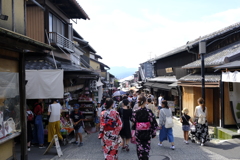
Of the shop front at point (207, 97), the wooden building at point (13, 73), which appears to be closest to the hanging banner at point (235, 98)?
the shop front at point (207, 97)

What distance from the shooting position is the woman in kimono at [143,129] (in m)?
6.43

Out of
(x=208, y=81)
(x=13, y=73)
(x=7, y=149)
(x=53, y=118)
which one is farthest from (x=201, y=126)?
(x=13, y=73)

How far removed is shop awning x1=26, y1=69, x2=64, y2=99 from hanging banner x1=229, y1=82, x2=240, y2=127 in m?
8.03

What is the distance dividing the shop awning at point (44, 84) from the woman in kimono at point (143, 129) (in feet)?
12.4

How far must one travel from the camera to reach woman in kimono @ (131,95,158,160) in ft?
21.1

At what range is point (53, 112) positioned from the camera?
9.09 m

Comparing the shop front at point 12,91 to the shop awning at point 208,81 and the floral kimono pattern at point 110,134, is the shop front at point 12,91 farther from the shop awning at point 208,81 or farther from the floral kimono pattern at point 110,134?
the shop awning at point 208,81

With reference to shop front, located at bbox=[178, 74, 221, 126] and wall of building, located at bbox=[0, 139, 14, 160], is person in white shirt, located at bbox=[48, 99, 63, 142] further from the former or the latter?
shop front, located at bbox=[178, 74, 221, 126]

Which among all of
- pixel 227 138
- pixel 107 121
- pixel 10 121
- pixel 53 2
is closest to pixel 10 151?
pixel 10 121

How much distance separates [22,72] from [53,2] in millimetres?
7550

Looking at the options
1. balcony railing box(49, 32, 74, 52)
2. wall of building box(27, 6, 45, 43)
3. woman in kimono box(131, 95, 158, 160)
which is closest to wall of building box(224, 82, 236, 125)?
woman in kimono box(131, 95, 158, 160)

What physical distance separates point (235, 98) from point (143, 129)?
267 inches

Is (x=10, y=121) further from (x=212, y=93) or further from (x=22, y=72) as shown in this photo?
(x=212, y=93)

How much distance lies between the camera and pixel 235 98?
36.4 ft
